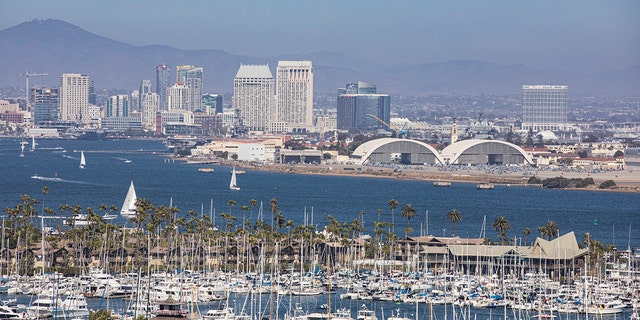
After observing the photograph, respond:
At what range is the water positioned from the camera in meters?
54.7

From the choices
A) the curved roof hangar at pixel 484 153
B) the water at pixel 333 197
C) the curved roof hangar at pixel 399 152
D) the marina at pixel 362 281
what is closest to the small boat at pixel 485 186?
the water at pixel 333 197

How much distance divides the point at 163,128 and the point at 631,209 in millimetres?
128421

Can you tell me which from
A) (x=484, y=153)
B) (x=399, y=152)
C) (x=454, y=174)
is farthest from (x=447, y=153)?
(x=454, y=174)

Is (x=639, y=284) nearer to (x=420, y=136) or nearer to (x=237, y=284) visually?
(x=237, y=284)

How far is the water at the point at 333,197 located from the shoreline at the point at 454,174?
2553 millimetres

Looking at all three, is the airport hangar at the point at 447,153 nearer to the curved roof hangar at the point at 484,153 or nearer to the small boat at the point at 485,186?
the curved roof hangar at the point at 484,153

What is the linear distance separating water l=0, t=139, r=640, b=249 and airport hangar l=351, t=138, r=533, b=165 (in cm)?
1316

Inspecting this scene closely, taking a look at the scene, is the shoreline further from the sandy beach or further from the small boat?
the small boat

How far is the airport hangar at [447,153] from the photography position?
357ft

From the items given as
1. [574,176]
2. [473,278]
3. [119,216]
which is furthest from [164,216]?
[574,176]

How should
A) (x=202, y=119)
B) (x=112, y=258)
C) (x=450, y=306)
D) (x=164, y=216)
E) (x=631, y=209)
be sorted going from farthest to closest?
(x=202, y=119) → (x=631, y=209) → (x=164, y=216) → (x=112, y=258) → (x=450, y=306)

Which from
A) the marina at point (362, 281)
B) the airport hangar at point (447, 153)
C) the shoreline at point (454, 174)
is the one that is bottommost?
the marina at point (362, 281)

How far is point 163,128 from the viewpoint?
19012 centimetres

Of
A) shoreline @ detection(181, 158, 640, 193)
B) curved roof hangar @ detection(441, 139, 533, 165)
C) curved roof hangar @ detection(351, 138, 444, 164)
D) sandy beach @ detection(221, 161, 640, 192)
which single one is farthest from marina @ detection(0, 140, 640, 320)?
curved roof hangar @ detection(351, 138, 444, 164)
